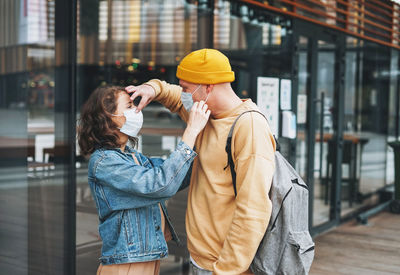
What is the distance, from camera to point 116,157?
2.11m

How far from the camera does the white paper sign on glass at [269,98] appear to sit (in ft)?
16.4

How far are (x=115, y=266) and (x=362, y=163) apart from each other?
20.9ft

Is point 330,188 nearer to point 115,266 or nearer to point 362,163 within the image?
point 362,163

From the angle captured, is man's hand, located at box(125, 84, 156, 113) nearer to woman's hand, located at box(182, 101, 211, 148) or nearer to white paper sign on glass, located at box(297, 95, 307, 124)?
woman's hand, located at box(182, 101, 211, 148)

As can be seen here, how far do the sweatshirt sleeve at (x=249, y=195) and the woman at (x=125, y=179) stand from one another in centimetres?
19

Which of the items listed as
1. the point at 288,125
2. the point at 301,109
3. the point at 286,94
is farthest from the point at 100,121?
the point at 301,109

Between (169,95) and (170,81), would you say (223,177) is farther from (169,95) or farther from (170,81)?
(170,81)

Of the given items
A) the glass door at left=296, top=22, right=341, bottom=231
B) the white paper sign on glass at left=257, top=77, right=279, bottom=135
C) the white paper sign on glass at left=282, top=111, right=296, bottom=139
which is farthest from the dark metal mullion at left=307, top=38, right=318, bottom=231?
the white paper sign on glass at left=257, top=77, right=279, bottom=135

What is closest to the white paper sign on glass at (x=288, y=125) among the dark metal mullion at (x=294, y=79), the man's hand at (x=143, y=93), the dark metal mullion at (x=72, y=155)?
the dark metal mullion at (x=294, y=79)

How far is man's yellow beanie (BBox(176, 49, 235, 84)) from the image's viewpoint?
1988 mm

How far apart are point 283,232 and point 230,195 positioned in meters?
0.24

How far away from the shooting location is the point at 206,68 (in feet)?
6.53

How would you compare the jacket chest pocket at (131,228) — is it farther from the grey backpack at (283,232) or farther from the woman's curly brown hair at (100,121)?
the grey backpack at (283,232)

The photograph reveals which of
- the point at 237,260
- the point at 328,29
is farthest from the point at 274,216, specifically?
the point at 328,29
